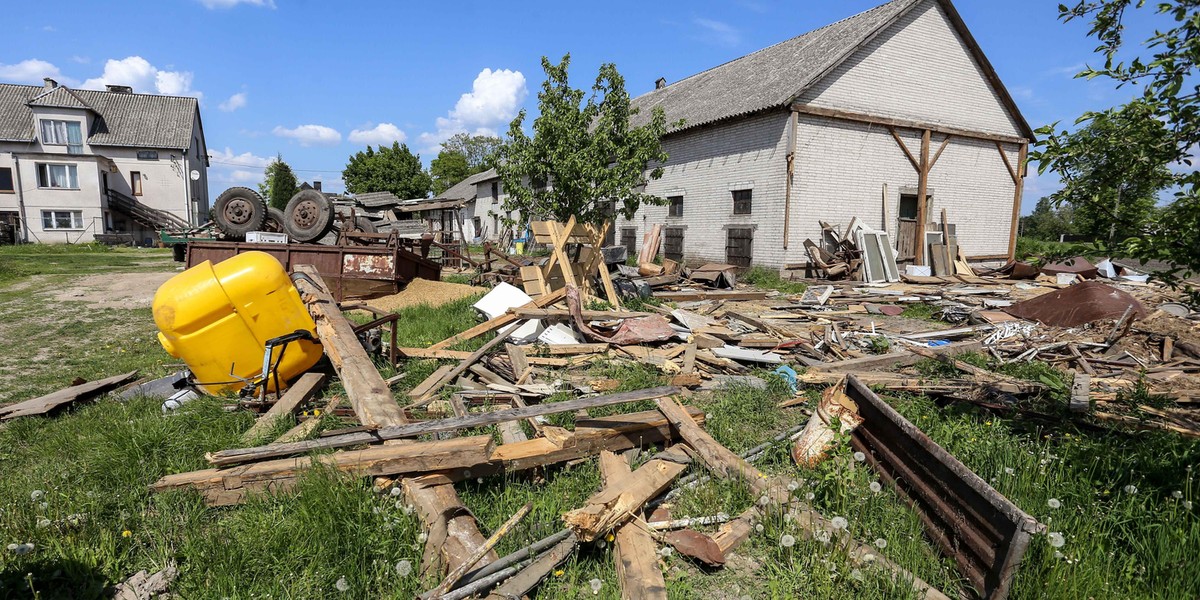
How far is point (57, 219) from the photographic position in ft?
107

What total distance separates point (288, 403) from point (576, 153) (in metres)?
6.93

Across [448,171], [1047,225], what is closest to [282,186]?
[448,171]

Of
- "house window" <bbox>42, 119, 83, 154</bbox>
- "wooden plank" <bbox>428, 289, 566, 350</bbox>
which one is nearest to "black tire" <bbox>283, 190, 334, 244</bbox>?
"wooden plank" <bbox>428, 289, 566, 350</bbox>

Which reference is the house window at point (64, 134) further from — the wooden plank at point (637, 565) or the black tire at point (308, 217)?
the wooden plank at point (637, 565)

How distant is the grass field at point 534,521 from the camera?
2.58 meters

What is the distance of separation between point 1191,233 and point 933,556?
2.08m

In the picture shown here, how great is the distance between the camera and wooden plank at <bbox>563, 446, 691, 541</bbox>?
2725 mm

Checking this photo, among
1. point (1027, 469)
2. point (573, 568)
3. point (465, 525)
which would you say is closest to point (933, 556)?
point (1027, 469)

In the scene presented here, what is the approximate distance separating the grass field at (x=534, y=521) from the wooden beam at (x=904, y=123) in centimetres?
1257

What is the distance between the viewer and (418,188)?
56.4m

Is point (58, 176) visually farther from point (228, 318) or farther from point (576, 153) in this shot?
point (228, 318)

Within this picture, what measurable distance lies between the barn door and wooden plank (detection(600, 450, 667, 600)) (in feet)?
46.4

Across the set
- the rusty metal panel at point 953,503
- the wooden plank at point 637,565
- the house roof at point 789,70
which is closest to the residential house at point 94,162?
the house roof at point 789,70

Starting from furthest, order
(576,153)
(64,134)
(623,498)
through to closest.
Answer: (64,134) → (576,153) → (623,498)
